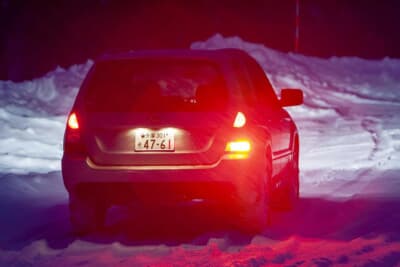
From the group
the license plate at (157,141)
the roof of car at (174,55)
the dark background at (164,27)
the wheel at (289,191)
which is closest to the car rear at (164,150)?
the license plate at (157,141)

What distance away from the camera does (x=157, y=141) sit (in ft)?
27.7

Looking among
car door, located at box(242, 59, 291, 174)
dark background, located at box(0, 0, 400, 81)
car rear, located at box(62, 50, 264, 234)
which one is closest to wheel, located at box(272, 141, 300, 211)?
car door, located at box(242, 59, 291, 174)

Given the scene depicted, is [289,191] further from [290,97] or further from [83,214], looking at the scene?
[83,214]

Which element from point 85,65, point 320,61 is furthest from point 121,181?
point 320,61

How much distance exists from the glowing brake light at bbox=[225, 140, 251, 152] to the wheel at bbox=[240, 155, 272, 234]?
0.38 metres

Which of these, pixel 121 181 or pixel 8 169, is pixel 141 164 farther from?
pixel 8 169

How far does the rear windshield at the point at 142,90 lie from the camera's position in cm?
860

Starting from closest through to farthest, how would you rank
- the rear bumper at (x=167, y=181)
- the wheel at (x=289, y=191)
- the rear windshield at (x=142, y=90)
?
the rear bumper at (x=167, y=181)
the rear windshield at (x=142, y=90)
the wheel at (x=289, y=191)

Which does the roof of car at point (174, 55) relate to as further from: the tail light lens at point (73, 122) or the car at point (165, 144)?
the tail light lens at point (73, 122)

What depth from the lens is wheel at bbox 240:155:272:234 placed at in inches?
341

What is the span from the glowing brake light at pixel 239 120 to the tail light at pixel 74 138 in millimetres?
1358

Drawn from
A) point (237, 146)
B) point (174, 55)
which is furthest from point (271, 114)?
point (237, 146)

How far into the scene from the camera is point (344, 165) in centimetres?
1498

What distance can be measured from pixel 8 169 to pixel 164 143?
686cm
